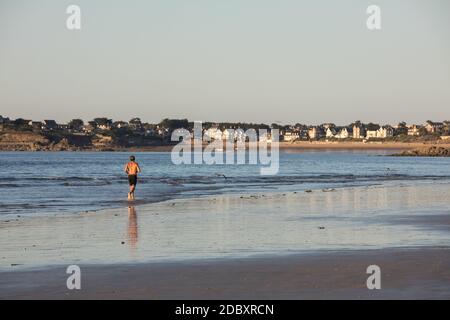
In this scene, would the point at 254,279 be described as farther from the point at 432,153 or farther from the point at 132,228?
the point at 432,153

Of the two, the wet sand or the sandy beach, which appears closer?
the wet sand

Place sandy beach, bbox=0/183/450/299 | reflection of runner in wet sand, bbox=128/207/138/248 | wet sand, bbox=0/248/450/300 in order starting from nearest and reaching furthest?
wet sand, bbox=0/248/450/300, sandy beach, bbox=0/183/450/299, reflection of runner in wet sand, bbox=128/207/138/248

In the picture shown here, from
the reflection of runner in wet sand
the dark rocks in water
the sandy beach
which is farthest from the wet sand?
the dark rocks in water

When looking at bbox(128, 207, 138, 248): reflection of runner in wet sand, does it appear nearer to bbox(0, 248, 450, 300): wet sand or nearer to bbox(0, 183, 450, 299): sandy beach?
bbox(0, 183, 450, 299): sandy beach

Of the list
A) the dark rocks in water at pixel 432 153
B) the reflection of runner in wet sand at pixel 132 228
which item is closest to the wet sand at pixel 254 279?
the reflection of runner in wet sand at pixel 132 228

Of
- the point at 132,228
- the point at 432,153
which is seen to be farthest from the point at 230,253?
the point at 432,153

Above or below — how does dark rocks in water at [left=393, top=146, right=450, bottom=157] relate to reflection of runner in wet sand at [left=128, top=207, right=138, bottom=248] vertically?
below

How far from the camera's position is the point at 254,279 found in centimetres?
1120

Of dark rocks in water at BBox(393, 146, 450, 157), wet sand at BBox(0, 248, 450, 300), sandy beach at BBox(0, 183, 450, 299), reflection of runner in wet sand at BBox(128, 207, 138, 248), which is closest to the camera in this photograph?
wet sand at BBox(0, 248, 450, 300)

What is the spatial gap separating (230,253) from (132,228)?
449 cm

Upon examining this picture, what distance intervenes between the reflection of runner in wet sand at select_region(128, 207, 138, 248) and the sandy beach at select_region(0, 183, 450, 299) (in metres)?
0.02

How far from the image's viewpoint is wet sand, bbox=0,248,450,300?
10.2 m
